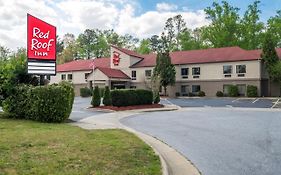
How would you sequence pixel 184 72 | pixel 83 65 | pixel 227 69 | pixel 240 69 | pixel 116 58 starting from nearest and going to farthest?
pixel 240 69 → pixel 227 69 → pixel 184 72 → pixel 116 58 → pixel 83 65

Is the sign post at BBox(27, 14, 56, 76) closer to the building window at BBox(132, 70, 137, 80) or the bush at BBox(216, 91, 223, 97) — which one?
the bush at BBox(216, 91, 223, 97)

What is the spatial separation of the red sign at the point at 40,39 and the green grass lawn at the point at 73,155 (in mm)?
8474

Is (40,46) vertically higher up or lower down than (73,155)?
higher up

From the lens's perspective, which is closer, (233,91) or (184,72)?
(233,91)

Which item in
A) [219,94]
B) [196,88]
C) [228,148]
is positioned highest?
[196,88]

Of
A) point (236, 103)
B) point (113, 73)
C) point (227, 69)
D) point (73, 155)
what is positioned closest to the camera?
point (73, 155)

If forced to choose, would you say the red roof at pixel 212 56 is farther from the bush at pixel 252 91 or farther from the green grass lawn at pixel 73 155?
the green grass lawn at pixel 73 155

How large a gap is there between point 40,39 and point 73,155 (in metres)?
12.5

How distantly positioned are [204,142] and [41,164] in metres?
6.23

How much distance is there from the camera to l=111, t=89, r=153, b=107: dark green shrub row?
29.3 meters

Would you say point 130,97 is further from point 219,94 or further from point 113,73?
point 113,73

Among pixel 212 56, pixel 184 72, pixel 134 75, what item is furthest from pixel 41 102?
pixel 134 75

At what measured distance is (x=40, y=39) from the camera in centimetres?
1914

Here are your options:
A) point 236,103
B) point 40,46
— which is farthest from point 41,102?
point 236,103
